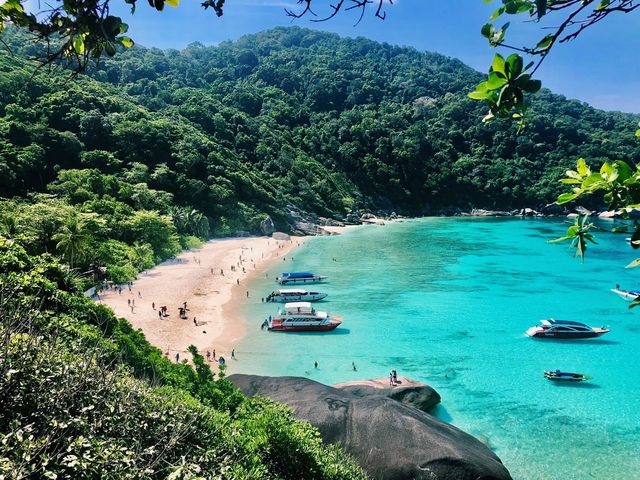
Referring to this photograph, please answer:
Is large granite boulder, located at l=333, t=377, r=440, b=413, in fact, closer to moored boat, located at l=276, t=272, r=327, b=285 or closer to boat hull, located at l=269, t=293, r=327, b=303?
boat hull, located at l=269, t=293, r=327, b=303

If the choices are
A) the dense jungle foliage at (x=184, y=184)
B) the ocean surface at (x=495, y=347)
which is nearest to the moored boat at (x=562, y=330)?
the ocean surface at (x=495, y=347)

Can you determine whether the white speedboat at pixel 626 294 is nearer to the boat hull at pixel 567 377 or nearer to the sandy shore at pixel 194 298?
the boat hull at pixel 567 377

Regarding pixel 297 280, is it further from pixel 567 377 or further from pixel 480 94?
pixel 480 94

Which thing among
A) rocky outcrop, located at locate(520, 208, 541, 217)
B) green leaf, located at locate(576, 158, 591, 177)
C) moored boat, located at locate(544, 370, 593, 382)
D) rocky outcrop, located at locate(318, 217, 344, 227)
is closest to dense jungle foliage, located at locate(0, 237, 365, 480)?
green leaf, located at locate(576, 158, 591, 177)

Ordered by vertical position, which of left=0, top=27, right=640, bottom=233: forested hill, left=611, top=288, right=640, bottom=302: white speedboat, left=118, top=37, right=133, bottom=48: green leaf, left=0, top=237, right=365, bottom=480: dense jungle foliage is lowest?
left=611, top=288, right=640, bottom=302: white speedboat

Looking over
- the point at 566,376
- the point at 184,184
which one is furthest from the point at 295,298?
the point at 184,184

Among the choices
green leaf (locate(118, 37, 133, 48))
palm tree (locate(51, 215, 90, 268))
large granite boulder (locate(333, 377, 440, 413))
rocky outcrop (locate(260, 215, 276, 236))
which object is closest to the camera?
green leaf (locate(118, 37, 133, 48))

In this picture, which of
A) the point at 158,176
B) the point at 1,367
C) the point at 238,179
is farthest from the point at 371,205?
the point at 1,367
